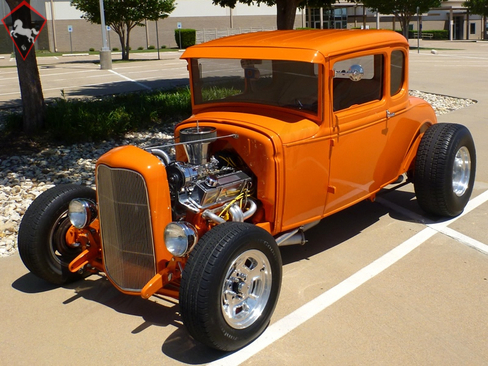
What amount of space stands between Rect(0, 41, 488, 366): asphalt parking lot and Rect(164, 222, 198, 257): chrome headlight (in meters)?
0.61

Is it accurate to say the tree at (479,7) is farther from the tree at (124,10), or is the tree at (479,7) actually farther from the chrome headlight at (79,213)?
the chrome headlight at (79,213)

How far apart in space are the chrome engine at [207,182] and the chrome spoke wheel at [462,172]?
259cm

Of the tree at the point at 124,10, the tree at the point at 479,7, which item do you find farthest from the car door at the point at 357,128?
the tree at the point at 479,7

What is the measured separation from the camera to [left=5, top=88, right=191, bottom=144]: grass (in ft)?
28.0

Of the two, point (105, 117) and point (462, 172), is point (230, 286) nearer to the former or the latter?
point (462, 172)

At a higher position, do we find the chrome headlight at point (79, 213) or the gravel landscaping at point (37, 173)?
the chrome headlight at point (79, 213)

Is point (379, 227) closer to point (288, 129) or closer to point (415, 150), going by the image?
point (415, 150)

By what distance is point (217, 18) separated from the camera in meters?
42.5

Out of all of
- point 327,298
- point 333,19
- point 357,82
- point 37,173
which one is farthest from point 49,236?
point 333,19

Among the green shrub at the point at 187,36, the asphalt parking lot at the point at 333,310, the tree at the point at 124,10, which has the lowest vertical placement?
the asphalt parking lot at the point at 333,310

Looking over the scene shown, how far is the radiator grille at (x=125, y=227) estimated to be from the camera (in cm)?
380

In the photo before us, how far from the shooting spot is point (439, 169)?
5379 millimetres

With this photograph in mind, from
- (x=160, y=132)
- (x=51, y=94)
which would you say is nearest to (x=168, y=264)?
(x=160, y=132)
